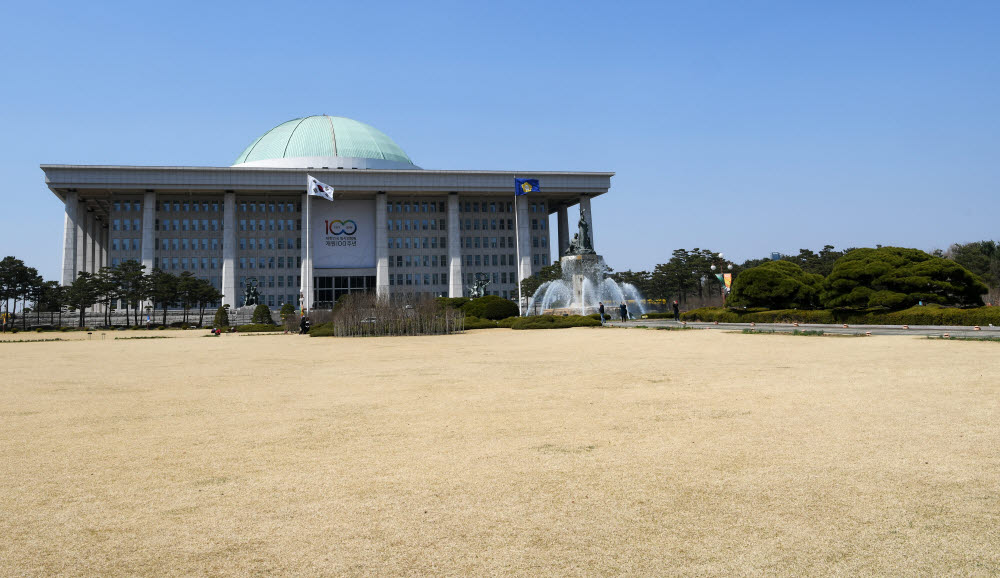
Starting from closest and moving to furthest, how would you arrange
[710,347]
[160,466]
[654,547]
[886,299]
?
[654,547] → [160,466] → [710,347] → [886,299]

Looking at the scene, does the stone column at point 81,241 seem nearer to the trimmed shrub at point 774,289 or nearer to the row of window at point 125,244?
the row of window at point 125,244

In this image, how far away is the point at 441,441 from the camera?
8.77 metres

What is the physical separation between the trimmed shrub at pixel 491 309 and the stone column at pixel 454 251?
1983 inches

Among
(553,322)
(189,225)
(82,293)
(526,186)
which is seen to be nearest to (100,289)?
(82,293)

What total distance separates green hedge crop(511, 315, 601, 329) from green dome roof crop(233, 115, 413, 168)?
7196 centimetres

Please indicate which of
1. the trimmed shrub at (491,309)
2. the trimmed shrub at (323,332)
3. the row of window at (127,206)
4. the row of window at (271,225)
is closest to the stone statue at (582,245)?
the trimmed shrub at (491,309)

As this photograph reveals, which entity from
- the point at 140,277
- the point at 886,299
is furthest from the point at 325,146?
the point at 886,299

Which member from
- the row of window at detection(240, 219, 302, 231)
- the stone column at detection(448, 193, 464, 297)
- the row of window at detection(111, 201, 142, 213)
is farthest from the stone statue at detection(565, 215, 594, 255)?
the row of window at detection(111, 201, 142, 213)

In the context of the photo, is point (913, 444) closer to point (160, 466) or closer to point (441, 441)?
point (441, 441)

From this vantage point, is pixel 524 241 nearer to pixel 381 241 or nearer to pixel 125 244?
pixel 381 241

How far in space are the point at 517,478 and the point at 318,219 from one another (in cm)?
10355

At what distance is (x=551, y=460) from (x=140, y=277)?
79552 millimetres

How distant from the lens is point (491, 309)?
179 ft

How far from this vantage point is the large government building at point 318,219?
98.4m
